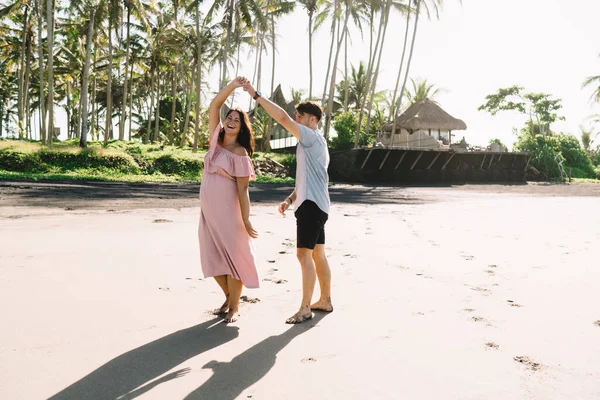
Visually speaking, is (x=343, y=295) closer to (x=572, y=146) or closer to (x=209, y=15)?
(x=209, y=15)

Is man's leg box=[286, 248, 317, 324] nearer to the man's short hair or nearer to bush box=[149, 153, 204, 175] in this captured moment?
the man's short hair

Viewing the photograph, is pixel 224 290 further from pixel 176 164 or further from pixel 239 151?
pixel 176 164

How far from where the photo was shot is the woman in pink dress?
341 centimetres

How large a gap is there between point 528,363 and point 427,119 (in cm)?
3243

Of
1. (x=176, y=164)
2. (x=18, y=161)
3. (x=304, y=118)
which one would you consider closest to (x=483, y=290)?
(x=304, y=118)

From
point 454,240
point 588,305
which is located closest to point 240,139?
point 588,305

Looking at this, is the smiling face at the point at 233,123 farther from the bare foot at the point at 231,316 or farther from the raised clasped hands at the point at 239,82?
the bare foot at the point at 231,316

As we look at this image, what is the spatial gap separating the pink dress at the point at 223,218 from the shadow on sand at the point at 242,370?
0.60m

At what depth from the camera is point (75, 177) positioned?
17.0 meters

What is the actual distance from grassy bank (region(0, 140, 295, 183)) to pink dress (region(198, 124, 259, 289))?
1439cm

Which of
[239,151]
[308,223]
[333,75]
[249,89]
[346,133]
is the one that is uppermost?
[333,75]

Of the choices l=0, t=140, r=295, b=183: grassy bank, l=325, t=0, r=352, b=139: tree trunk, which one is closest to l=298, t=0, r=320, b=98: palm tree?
l=325, t=0, r=352, b=139: tree trunk

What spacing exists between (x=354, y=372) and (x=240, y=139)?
5.89 ft

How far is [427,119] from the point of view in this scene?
33562 millimetres
